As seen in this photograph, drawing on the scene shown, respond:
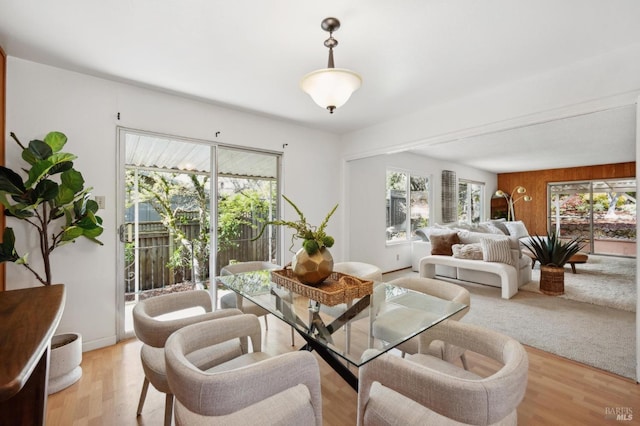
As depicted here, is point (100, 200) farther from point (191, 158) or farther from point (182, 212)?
point (191, 158)

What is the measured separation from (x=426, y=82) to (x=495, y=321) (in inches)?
105

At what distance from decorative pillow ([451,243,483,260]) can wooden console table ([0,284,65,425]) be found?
4.71m

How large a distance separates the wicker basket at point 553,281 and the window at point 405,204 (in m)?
2.36

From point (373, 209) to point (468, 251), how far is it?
1.69m

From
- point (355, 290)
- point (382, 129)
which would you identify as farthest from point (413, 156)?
point (355, 290)

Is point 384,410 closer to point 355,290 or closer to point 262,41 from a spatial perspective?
point 355,290

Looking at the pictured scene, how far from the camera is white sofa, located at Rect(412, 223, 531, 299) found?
400cm

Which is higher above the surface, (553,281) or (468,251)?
(468,251)

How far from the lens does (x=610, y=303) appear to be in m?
3.66

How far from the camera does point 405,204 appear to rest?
19.5 ft

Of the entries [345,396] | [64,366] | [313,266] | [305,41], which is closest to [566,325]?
[345,396]

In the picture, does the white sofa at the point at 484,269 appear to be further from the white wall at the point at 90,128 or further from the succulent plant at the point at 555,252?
the white wall at the point at 90,128

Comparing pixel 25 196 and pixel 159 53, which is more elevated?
pixel 159 53

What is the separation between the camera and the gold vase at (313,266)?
1749 millimetres
